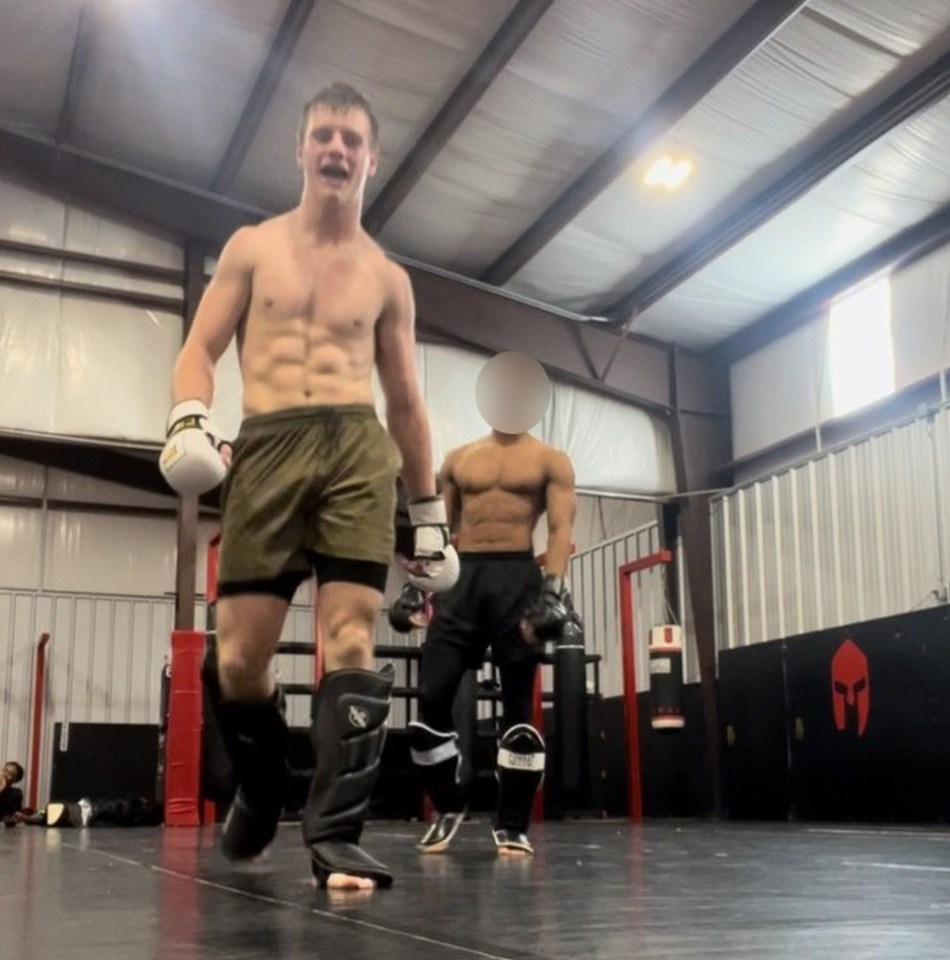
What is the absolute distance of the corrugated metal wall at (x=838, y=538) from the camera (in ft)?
21.8

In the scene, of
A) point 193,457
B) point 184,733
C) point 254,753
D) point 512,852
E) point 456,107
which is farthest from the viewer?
point 456,107

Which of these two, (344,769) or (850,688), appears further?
(850,688)

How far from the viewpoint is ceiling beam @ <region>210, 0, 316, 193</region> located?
6211 millimetres

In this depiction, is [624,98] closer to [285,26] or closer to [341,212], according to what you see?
[285,26]

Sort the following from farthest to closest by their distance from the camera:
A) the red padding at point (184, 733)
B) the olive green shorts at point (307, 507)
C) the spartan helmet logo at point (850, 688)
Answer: the red padding at point (184, 733), the spartan helmet logo at point (850, 688), the olive green shorts at point (307, 507)

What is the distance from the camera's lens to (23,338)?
7.67 metres

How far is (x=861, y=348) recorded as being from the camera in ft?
24.9

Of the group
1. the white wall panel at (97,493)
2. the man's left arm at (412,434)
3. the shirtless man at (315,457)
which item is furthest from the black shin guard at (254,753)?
the white wall panel at (97,493)

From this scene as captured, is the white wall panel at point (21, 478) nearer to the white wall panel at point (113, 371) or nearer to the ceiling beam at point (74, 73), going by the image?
the white wall panel at point (113, 371)

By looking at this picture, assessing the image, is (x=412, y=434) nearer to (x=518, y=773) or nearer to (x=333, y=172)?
(x=333, y=172)

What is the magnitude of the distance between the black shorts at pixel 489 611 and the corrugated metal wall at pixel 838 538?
3.92 m

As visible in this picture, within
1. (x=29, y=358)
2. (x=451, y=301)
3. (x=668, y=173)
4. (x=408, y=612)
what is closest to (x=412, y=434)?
(x=408, y=612)

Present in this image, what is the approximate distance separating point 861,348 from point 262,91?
3592mm

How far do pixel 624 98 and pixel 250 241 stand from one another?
462cm
